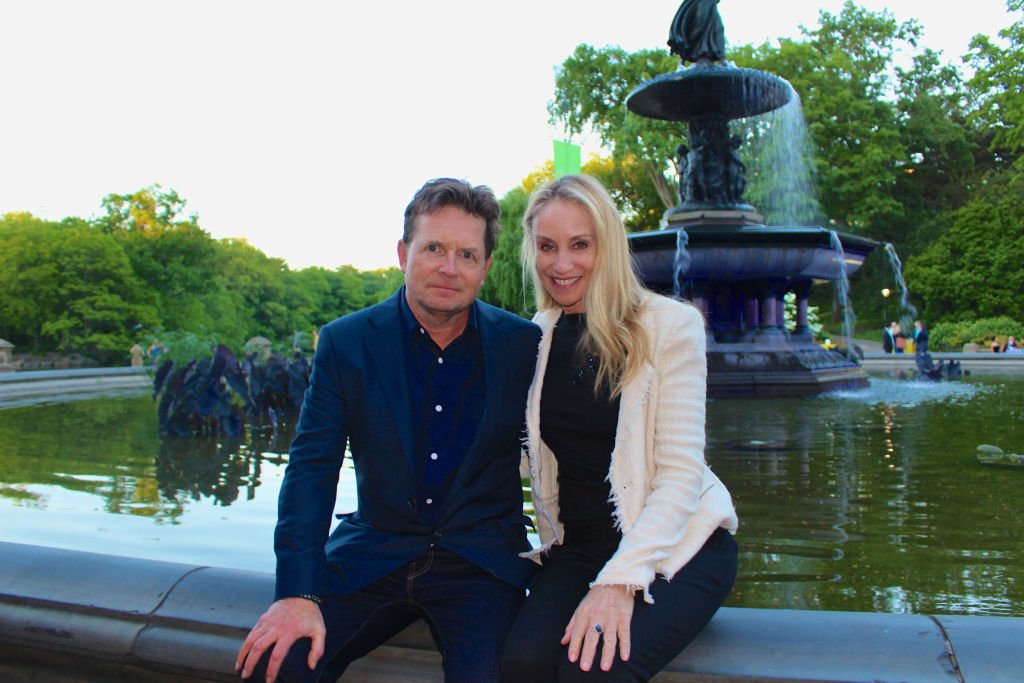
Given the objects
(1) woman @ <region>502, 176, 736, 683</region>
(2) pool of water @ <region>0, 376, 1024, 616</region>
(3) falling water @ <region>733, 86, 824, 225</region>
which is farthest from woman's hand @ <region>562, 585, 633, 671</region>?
(3) falling water @ <region>733, 86, 824, 225</region>

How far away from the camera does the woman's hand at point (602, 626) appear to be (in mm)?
2024

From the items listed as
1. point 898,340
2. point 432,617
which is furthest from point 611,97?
point 432,617

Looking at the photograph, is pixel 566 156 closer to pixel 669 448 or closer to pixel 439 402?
pixel 439 402

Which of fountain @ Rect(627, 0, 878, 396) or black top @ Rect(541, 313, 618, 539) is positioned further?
fountain @ Rect(627, 0, 878, 396)

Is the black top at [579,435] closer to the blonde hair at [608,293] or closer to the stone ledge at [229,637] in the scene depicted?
the blonde hair at [608,293]

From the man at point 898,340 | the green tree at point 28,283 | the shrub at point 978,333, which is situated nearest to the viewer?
the man at point 898,340

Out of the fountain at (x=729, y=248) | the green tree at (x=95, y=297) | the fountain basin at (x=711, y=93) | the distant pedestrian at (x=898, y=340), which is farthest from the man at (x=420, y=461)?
the green tree at (x=95, y=297)

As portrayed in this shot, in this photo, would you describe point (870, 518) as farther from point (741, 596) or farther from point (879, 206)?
point (879, 206)

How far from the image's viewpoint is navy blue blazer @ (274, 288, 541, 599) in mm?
2408

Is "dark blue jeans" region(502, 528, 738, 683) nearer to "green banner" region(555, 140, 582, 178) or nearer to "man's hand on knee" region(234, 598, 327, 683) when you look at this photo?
"man's hand on knee" region(234, 598, 327, 683)

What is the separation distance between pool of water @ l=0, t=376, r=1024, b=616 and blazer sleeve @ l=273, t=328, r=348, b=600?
1.48m

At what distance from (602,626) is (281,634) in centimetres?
81

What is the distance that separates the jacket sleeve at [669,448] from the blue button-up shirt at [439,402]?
1.72ft

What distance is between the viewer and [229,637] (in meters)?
2.30
